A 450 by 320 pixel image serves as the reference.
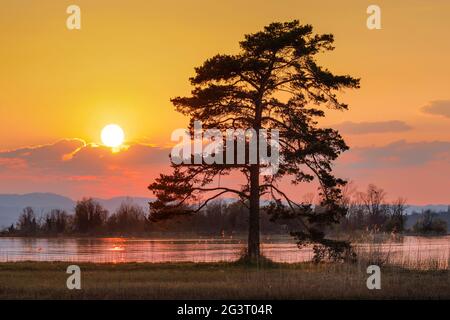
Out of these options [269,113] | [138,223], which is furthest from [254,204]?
[138,223]

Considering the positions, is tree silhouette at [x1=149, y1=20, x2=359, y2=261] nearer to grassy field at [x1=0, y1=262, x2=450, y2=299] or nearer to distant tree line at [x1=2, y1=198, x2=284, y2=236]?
grassy field at [x1=0, y1=262, x2=450, y2=299]

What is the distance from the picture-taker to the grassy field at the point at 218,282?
22469mm

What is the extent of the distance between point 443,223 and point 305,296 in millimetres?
81321

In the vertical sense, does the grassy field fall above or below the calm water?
above

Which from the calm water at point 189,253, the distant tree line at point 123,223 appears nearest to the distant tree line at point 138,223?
the distant tree line at point 123,223

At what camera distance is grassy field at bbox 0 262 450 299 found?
22.5 metres
